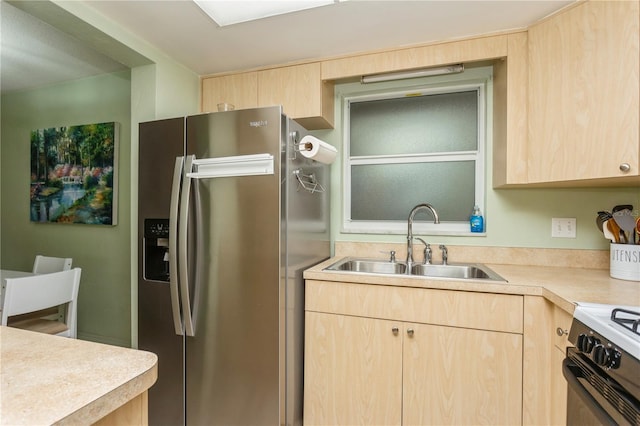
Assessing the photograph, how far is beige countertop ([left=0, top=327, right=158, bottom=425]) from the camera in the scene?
1.68 ft

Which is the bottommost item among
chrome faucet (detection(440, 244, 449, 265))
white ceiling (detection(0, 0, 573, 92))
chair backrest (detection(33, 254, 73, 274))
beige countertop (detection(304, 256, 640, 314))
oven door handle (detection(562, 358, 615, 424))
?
oven door handle (detection(562, 358, 615, 424))

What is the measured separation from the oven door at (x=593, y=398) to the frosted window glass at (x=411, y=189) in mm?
1180

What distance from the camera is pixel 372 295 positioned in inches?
64.0

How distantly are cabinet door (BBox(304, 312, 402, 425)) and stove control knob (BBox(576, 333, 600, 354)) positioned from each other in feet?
2.42

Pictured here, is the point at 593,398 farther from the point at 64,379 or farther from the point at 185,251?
the point at 185,251

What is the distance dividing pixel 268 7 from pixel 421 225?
5.27 ft

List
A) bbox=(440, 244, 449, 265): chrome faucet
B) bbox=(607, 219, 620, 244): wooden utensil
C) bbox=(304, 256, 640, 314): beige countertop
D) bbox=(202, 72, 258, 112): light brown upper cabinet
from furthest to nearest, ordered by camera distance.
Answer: bbox=(202, 72, 258, 112): light brown upper cabinet → bbox=(440, 244, 449, 265): chrome faucet → bbox=(607, 219, 620, 244): wooden utensil → bbox=(304, 256, 640, 314): beige countertop

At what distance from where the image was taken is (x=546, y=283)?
1445 millimetres

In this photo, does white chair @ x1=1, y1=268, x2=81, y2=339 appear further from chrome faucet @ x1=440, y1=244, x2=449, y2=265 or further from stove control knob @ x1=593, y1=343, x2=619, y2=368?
stove control knob @ x1=593, y1=343, x2=619, y2=368

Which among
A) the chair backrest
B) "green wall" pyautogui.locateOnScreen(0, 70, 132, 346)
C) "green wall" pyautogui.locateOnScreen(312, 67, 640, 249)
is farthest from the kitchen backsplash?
the chair backrest

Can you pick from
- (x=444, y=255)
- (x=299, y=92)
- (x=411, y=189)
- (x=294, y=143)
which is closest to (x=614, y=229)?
(x=444, y=255)

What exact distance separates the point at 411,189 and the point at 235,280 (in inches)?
53.9

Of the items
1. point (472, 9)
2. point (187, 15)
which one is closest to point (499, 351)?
point (472, 9)

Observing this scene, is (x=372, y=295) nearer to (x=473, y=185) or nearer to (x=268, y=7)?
(x=473, y=185)
